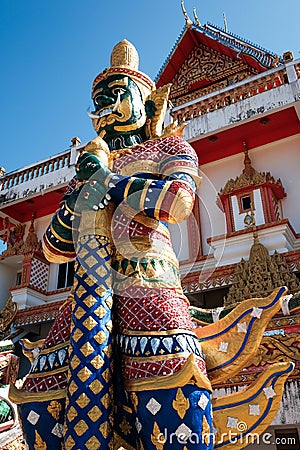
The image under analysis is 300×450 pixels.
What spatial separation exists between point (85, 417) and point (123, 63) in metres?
1.85

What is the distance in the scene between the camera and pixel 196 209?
26.1ft

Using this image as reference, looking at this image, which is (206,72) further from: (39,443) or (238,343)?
(39,443)

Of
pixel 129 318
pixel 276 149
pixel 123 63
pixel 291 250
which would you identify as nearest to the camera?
pixel 129 318

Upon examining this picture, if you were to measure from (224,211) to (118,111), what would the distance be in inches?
203

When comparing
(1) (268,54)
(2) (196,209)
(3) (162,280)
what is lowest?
(3) (162,280)

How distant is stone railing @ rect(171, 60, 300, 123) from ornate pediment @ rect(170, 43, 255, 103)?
2509mm

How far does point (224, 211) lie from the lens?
732 cm

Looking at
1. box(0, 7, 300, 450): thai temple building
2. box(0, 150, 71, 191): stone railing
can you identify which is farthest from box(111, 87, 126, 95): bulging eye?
box(0, 150, 71, 191): stone railing

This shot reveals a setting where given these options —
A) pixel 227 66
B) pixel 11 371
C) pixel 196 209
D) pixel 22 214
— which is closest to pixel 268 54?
pixel 227 66

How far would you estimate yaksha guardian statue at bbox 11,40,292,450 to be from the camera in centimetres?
165

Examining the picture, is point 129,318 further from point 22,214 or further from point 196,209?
point 22,214

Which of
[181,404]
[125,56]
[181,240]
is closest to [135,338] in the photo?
[181,404]

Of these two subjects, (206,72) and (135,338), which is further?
(206,72)

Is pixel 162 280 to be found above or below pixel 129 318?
above
